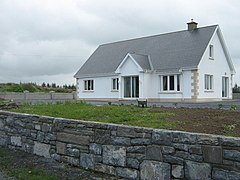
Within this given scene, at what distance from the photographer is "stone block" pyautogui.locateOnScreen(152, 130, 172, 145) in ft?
15.0

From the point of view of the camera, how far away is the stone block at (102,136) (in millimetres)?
5468

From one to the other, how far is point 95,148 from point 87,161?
35cm

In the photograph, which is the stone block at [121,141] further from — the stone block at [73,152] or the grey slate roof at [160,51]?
the grey slate roof at [160,51]

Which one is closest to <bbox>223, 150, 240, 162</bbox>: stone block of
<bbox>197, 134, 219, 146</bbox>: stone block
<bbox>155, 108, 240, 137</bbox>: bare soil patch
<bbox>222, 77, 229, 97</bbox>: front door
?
<bbox>197, 134, 219, 146</bbox>: stone block

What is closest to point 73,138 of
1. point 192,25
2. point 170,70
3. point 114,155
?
point 114,155

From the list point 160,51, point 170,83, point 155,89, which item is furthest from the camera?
point 160,51

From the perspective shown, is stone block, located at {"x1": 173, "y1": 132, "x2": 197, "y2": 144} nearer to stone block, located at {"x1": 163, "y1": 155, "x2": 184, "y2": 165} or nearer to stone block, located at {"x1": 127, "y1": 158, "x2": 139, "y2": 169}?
stone block, located at {"x1": 163, "y1": 155, "x2": 184, "y2": 165}

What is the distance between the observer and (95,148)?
223 inches

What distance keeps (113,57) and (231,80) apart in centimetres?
1241

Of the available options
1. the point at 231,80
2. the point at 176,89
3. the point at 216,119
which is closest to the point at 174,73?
the point at 176,89

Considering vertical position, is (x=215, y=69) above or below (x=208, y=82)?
above

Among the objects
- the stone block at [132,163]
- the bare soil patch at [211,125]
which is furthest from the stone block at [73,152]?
the bare soil patch at [211,125]

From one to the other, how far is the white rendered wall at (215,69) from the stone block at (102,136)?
1940cm

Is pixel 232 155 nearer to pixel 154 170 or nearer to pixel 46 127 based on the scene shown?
pixel 154 170
